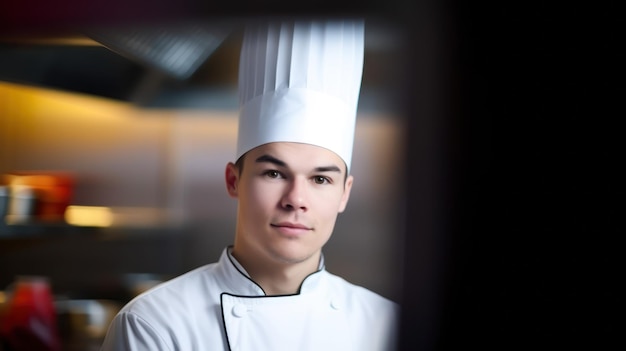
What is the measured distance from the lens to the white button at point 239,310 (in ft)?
2.13

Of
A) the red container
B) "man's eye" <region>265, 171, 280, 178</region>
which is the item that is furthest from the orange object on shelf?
"man's eye" <region>265, 171, 280, 178</region>

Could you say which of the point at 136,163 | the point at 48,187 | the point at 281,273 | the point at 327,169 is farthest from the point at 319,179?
the point at 136,163

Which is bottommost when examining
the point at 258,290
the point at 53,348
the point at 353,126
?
the point at 53,348

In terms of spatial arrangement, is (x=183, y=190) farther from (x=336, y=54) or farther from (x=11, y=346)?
(x=336, y=54)

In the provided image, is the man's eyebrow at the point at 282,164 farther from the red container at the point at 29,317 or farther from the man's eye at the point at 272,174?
the red container at the point at 29,317

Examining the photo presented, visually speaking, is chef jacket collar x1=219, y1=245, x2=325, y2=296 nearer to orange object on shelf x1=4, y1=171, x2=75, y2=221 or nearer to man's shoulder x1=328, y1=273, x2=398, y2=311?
man's shoulder x1=328, y1=273, x2=398, y2=311

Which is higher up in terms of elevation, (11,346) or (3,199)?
(3,199)

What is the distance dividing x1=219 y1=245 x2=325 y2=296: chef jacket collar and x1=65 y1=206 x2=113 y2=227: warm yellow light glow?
0.39 meters

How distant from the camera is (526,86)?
0.47 m

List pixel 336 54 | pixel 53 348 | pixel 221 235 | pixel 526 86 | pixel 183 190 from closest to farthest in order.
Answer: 1. pixel 526 86
2. pixel 336 54
3. pixel 221 235
4. pixel 53 348
5. pixel 183 190

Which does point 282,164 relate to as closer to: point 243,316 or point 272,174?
point 272,174

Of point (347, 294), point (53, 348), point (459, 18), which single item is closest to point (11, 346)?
point (53, 348)

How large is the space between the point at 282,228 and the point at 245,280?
8 cm

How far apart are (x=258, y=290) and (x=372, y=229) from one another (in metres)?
0.15
